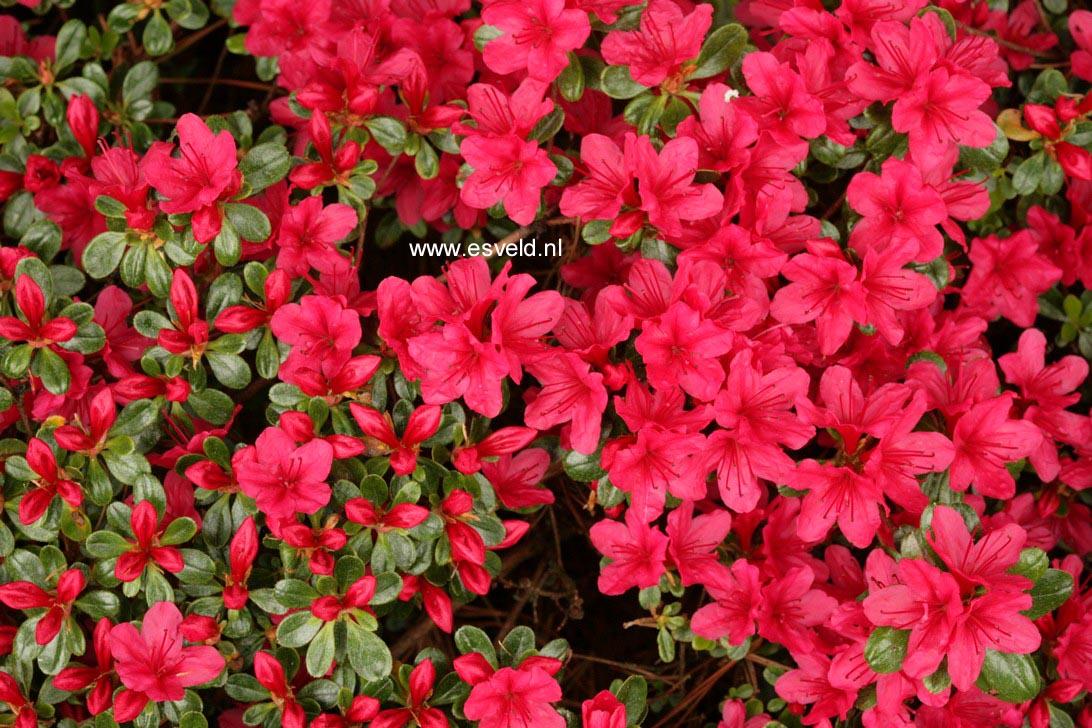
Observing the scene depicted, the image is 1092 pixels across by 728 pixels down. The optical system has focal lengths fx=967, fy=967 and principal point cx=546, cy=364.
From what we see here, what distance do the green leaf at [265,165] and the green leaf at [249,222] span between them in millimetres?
46

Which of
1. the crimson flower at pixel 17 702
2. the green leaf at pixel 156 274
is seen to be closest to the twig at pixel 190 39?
the green leaf at pixel 156 274

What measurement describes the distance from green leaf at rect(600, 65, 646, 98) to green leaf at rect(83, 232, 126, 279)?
79 cm

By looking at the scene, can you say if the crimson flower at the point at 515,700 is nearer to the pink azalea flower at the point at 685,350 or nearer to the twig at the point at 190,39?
the pink azalea flower at the point at 685,350

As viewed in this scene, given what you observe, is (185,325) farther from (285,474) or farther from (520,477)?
(520,477)

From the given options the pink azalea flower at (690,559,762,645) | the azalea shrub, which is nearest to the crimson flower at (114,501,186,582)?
the azalea shrub

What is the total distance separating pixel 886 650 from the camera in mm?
1343

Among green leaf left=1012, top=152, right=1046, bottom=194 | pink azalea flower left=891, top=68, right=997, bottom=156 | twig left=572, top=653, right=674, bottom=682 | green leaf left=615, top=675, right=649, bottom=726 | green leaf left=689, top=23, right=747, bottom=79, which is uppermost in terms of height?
green leaf left=689, top=23, right=747, bottom=79

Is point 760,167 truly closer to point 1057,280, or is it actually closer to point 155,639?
point 1057,280

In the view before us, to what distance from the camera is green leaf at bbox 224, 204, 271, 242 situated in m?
1.47

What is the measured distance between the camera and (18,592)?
4.54 ft

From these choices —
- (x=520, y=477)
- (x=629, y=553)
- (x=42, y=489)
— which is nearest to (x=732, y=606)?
(x=629, y=553)

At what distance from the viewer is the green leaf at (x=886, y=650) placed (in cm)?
134

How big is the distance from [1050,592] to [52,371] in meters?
1.50

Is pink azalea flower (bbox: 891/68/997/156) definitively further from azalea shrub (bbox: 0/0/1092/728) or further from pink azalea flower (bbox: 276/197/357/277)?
pink azalea flower (bbox: 276/197/357/277)
